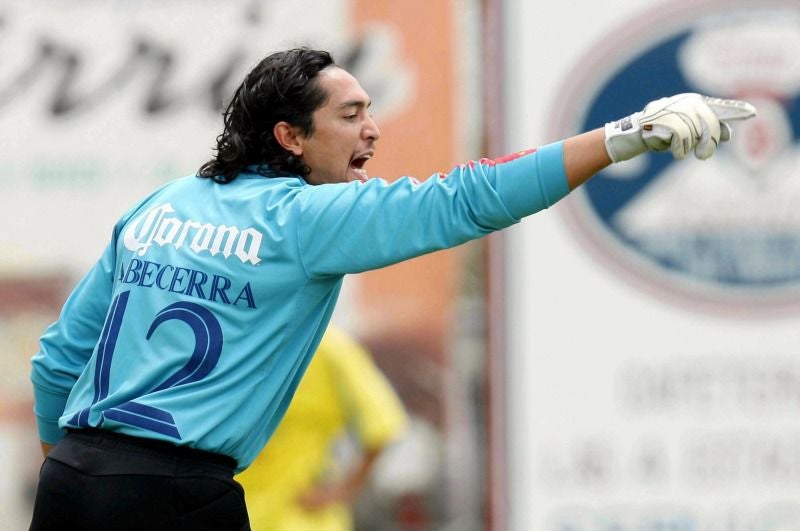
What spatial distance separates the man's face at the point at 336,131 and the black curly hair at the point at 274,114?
17 mm

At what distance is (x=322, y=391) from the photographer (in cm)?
575

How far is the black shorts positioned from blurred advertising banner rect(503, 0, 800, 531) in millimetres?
4017

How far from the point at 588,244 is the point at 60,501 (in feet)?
14.3

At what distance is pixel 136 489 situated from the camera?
3.25m

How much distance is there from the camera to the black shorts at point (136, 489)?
3.24m

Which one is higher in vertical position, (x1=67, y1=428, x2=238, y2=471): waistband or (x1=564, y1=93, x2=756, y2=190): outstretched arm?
(x1=564, y1=93, x2=756, y2=190): outstretched arm

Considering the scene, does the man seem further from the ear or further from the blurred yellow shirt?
the blurred yellow shirt

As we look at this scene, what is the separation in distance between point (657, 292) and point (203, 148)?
2.17 meters

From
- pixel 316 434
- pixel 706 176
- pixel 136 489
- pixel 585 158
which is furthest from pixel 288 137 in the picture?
pixel 706 176

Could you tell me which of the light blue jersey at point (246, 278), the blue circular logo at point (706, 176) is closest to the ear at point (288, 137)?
the light blue jersey at point (246, 278)

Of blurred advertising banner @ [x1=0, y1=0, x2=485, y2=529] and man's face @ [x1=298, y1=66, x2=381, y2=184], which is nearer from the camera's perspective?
man's face @ [x1=298, y1=66, x2=381, y2=184]

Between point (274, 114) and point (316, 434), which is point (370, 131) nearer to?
point (274, 114)

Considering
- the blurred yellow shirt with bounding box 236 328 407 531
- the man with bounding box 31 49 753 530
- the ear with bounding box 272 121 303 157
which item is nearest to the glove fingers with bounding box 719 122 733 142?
the man with bounding box 31 49 753 530

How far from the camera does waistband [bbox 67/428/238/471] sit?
130 inches
